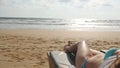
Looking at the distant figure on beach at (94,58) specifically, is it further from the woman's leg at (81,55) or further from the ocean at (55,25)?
the ocean at (55,25)

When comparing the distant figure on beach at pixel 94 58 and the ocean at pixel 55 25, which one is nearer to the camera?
the distant figure on beach at pixel 94 58

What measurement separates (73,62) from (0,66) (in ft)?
9.25

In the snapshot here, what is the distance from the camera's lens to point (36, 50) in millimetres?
8039

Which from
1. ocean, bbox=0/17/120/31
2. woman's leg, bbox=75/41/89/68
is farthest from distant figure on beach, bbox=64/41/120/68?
ocean, bbox=0/17/120/31

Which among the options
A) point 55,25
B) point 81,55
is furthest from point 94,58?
point 55,25

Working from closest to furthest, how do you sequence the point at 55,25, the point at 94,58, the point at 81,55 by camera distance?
the point at 94,58
the point at 81,55
the point at 55,25

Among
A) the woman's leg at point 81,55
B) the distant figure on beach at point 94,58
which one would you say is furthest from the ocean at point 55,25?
the distant figure on beach at point 94,58

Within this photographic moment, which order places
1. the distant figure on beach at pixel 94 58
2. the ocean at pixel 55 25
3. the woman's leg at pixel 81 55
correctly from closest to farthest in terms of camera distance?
the distant figure on beach at pixel 94 58, the woman's leg at pixel 81 55, the ocean at pixel 55 25

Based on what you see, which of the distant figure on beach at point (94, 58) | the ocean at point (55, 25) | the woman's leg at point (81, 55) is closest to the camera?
the distant figure on beach at point (94, 58)

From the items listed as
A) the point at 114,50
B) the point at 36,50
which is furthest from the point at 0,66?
the point at 114,50

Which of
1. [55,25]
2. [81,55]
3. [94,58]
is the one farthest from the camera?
[55,25]

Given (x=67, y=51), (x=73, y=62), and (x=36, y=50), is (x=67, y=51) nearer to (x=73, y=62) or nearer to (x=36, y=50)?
(x=73, y=62)

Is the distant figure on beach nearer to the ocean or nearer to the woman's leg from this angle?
the woman's leg

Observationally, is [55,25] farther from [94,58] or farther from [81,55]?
[94,58]
